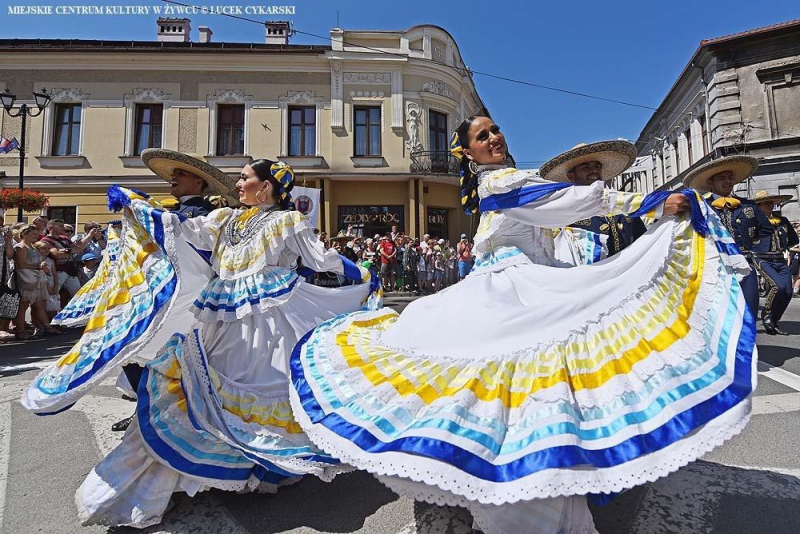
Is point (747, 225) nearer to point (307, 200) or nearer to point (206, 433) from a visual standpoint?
point (206, 433)

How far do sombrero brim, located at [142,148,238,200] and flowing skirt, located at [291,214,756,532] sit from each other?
1.91 metres

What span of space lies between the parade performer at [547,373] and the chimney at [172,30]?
22.7 meters

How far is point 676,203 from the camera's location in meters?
1.77

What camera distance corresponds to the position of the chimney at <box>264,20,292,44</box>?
Result: 64.8ft

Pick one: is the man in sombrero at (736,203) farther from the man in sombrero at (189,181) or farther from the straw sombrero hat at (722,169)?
the man in sombrero at (189,181)

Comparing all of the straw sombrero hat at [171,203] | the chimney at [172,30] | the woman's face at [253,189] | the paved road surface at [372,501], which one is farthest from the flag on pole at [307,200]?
the chimney at [172,30]

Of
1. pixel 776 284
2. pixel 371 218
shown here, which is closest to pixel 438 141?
pixel 371 218

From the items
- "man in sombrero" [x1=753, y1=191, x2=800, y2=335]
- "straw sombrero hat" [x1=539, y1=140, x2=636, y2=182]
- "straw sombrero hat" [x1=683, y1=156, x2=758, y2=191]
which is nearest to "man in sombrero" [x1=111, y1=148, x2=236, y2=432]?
"straw sombrero hat" [x1=539, y1=140, x2=636, y2=182]

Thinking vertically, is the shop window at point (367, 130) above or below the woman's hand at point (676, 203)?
above

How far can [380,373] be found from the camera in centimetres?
154

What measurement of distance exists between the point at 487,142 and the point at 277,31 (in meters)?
21.4

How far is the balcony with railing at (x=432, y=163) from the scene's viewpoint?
61.3 ft

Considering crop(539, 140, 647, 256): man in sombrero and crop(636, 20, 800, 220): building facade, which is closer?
crop(539, 140, 647, 256): man in sombrero

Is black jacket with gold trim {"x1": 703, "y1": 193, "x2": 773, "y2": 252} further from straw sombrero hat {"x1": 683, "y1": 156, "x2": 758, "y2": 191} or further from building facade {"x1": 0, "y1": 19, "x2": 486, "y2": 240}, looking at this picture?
building facade {"x1": 0, "y1": 19, "x2": 486, "y2": 240}
